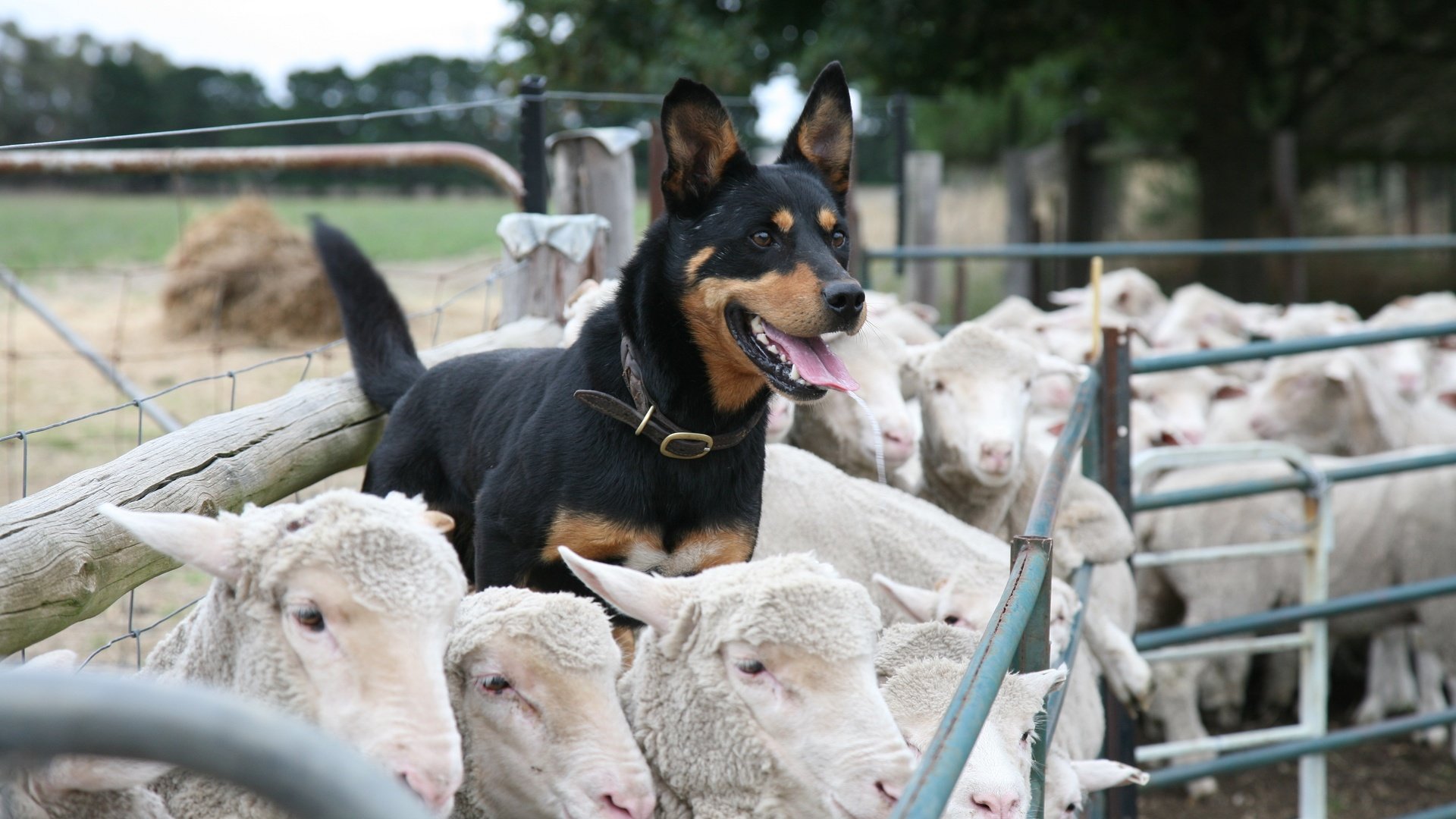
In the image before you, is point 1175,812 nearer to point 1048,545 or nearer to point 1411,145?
point 1048,545

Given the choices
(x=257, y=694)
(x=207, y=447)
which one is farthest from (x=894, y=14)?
(x=257, y=694)

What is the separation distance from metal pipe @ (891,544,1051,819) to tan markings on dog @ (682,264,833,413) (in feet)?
2.76

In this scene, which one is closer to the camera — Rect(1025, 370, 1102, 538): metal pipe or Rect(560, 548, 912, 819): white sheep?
Rect(560, 548, 912, 819): white sheep

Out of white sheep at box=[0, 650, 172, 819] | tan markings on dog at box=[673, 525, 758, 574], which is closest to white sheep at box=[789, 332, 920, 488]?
tan markings on dog at box=[673, 525, 758, 574]

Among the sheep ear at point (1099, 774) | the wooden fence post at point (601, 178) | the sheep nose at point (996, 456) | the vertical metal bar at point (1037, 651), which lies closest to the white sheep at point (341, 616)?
the vertical metal bar at point (1037, 651)

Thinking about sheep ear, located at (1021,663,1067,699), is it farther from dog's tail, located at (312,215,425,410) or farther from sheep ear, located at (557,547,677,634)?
dog's tail, located at (312,215,425,410)

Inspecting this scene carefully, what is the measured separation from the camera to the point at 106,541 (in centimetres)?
229

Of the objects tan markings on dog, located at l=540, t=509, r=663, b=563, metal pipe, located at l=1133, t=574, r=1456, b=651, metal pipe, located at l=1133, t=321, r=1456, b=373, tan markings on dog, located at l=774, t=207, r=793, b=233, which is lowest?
metal pipe, located at l=1133, t=574, r=1456, b=651

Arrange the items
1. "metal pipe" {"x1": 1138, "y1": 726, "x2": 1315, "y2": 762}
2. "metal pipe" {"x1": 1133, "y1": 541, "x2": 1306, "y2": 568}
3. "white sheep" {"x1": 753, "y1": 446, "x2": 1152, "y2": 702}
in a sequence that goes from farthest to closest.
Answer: "metal pipe" {"x1": 1133, "y1": 541, "x2": 1306, "y2": 568}
"metal pipe" {"x1": 1138, "y1": 726, "x2": 1315, "y2": 762}
"white sheep" {"x1": 753, "y1": 446, "x2": 1152, "y2": 702}

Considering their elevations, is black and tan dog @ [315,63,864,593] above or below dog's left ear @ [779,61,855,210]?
below

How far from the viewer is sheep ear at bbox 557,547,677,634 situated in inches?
84.5

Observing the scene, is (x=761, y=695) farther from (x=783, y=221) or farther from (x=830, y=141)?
(x=830, y=141)

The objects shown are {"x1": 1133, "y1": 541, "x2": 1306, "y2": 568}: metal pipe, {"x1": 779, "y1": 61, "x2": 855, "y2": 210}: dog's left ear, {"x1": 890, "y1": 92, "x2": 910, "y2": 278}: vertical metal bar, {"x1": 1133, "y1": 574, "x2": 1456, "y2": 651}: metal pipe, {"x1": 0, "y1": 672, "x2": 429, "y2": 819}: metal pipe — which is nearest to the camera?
{"x1": 0, "y1": 672, "x2": 429, "y2": 819}: metal pipe

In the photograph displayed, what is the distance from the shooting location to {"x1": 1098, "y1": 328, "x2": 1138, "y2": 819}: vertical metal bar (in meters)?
3.97
